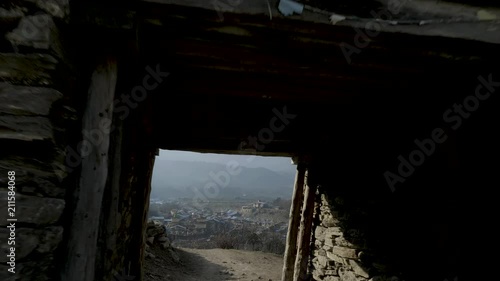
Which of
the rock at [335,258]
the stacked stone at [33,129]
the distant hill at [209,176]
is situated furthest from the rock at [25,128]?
the distant hill at [209,176]

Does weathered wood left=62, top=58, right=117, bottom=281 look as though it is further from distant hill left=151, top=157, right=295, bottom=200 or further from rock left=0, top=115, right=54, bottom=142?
distant hill left=151, top=157, right=295, bottom=200

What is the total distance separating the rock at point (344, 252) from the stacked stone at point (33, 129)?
10.6ft

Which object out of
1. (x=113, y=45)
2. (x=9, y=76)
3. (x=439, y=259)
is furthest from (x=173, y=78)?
(x=439, y=259)

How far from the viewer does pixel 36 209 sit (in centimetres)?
139

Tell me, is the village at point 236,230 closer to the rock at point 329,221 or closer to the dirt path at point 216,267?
the dirt path at point 216,267

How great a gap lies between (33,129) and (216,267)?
Answer: 8424mm

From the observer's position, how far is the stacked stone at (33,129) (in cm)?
136

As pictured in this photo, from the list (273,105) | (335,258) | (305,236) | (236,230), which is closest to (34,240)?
(273,105)

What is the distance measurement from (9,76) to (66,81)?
238 mm

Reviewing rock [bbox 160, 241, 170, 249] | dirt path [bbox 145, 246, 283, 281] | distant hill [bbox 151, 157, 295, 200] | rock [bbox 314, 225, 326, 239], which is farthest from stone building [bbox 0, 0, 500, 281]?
distant hill [bbox 151, 157, 295, 200]

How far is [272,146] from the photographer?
195 inches

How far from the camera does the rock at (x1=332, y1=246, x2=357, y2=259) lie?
3689 millimetres

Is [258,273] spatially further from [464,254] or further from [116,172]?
[116,172]

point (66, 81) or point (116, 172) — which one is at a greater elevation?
point (66, 81)
